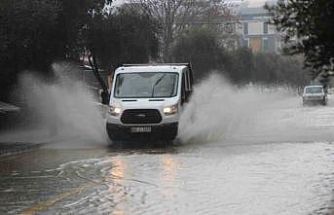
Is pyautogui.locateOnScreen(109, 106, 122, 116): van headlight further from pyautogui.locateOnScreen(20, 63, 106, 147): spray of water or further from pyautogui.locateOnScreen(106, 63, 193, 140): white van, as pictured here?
pyautogui.locateOnScreen(20, 63, 106, 147): spray of water

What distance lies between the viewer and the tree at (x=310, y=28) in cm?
809

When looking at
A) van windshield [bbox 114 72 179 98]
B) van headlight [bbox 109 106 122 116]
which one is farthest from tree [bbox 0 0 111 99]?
van headlight [bbox 109 106 122 116]

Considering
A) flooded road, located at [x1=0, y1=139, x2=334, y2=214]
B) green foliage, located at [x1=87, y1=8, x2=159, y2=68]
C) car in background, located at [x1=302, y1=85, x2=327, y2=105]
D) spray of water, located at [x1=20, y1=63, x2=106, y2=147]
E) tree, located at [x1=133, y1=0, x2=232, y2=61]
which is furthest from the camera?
car in background, located at [x1=302, y1=85, x2=327, y2=105]

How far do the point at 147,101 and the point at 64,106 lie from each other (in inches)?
250

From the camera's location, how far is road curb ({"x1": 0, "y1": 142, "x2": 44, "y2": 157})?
2015 cm

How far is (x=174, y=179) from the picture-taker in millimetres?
13602

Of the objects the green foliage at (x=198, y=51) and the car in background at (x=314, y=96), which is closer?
the green foliage at (x=198, y=51)

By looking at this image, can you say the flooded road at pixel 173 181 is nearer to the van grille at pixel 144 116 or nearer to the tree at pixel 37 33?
the van grille at pixel 144 116

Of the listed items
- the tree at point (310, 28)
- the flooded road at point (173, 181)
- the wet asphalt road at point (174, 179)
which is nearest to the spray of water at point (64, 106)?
the wet asphalt road at point (174, 179)

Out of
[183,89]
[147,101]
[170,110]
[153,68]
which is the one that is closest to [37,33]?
[153,68]

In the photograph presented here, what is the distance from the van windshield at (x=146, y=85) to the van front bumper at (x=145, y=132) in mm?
1111

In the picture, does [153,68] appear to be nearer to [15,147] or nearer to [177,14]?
[15,147]

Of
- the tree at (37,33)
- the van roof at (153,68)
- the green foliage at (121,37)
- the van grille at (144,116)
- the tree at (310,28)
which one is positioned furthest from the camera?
the green foliage at (121,37)

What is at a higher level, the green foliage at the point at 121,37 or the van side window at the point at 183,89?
the green foliage at the point at 121,37
